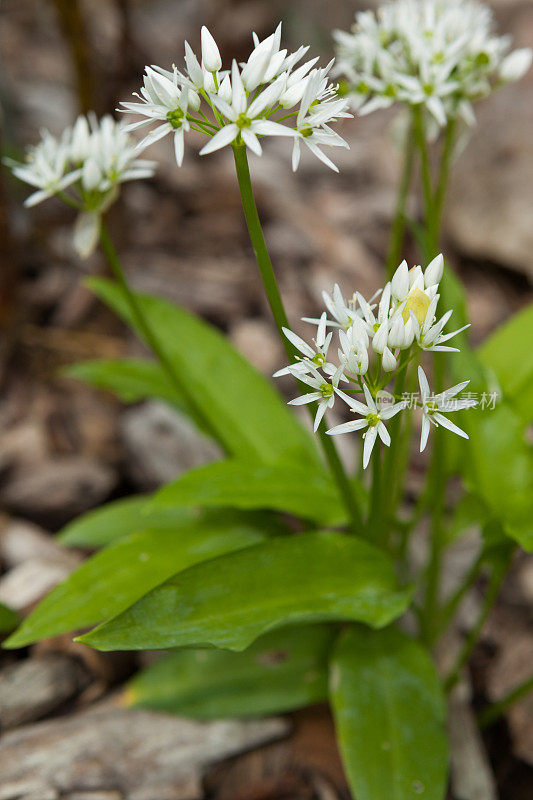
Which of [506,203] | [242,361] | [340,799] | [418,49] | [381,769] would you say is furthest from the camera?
[506,203]

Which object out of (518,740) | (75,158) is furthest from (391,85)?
(518,740)

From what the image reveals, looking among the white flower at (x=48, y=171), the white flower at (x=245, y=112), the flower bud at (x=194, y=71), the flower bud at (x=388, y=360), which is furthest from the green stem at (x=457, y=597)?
the white flower at (x=48, y=171)

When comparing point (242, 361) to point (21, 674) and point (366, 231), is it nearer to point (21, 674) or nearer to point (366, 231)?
point (21, 674)

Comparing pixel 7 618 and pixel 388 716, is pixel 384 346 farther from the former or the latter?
pixel 7 618

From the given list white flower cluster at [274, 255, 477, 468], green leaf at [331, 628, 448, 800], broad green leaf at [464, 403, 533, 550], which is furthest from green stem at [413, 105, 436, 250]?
green leaf at [331, 628, 448, 800]

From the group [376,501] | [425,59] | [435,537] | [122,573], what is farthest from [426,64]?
[122,573]

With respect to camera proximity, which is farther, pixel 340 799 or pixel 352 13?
pixel 352 13
